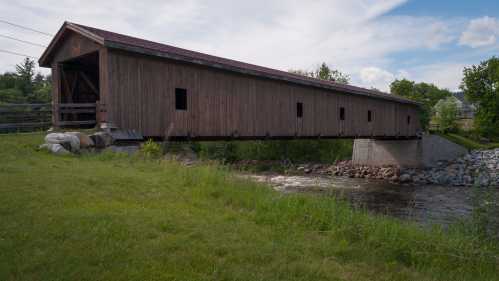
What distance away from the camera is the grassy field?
3.08m

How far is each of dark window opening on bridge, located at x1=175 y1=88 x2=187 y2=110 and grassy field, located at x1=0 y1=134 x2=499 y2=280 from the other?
539 centimetres

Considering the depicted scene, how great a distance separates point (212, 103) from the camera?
41.4ft

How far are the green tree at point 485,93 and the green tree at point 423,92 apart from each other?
15.1 feet

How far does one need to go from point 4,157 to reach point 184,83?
571cm

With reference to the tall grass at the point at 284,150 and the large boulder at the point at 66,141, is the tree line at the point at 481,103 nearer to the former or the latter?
the tall grass at the point at 284,150

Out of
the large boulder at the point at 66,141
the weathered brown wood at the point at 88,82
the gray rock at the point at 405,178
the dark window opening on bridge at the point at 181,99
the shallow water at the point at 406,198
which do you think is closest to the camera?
the large boulder at the point at 66,141

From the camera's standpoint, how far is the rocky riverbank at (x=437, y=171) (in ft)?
72.3

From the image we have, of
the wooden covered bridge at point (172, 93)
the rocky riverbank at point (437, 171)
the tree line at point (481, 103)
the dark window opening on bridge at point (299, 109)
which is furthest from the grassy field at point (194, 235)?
the tree line at point (481, 103)

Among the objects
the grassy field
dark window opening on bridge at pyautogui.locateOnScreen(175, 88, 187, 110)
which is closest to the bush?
dark window opening on bridge at pyautogui.locateOnScreen(175, 88, 187, 110)

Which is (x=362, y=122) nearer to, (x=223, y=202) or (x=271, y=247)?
(x=223, y=202)

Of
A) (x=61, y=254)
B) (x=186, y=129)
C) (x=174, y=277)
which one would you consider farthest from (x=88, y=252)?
(x=186, y=129)

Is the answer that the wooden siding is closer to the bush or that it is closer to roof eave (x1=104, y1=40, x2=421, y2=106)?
roof eave (x1=104, y1=40, x2=421, y2=106)

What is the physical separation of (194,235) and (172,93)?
26.7ft

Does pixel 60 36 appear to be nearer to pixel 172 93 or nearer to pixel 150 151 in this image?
pixel 172 93
